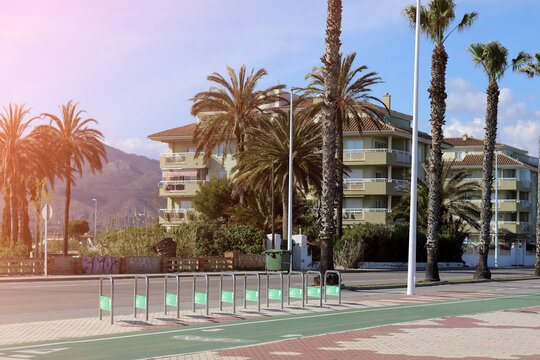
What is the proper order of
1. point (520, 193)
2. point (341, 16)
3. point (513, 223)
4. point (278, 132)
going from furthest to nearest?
point (520, 193), point (513, 223), point (278, 132), point (341, 16)

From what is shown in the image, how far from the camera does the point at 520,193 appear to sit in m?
97.6

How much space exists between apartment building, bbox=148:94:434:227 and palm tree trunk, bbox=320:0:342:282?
41.5m

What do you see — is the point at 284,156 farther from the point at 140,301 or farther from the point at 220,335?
the point at 220,335

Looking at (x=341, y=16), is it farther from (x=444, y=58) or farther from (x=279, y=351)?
(x=279, y=351)

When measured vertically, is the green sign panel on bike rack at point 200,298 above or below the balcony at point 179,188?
below

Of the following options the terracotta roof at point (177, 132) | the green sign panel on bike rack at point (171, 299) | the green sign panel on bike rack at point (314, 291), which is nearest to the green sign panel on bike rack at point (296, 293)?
the green sign panel on bike rack at point (314, 291)

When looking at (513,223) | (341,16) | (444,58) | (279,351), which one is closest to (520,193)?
(513,223)

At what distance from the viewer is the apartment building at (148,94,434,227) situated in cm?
7331

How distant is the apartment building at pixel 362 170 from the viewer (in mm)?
73312

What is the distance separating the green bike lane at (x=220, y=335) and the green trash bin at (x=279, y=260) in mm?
16292

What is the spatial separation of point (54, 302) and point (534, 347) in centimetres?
1304

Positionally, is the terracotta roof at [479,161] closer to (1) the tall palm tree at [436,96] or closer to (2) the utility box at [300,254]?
(2) the utility box at [300,254]

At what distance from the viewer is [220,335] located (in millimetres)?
13297

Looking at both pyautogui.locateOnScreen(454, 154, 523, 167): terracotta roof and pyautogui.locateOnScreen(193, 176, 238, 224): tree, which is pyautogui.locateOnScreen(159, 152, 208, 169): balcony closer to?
pyautogui.locateOnScreen(193, 176, 238, 224): tree
